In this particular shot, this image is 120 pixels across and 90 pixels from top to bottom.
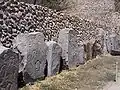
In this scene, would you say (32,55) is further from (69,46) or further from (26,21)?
(69,46)

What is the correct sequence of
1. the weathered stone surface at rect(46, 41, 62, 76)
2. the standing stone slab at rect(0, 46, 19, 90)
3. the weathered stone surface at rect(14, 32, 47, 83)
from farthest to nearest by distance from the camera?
the weathered stone surface at rect(46, 41, 62, 76)
the weathered stone surface at rect(14, 32, 47, 83)
the standing stone slab at rect(0, 46, 19, 90)

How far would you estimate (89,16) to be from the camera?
21094mm

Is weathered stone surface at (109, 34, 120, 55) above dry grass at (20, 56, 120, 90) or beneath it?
above

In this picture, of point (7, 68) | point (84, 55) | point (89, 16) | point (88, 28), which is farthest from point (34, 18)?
point (89, 16)

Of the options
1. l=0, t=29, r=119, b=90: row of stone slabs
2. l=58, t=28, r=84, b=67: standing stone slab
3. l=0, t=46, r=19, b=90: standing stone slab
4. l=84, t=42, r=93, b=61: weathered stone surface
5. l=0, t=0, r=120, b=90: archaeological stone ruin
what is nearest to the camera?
l=0, t=46, r=19, b=90: standing stone slab

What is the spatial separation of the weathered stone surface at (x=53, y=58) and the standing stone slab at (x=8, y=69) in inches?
69.2

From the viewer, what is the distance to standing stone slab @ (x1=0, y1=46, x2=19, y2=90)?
5098 mm

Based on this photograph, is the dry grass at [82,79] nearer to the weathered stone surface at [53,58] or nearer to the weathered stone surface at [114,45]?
the weathered stone surface at [53,58]

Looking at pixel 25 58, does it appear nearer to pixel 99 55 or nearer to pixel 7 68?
pixel 7 68

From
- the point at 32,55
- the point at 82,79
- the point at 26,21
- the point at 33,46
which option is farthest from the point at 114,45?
the point at 32,55

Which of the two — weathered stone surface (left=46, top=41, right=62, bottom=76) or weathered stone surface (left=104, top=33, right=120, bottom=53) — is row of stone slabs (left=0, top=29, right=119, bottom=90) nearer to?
weathered stone surface (left=46, top=41, right=62, bottom=76)

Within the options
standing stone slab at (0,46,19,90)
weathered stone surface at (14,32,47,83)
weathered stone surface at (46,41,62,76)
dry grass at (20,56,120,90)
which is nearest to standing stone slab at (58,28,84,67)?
dry grass at (20,56,120,90)

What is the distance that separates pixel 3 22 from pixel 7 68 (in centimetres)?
227

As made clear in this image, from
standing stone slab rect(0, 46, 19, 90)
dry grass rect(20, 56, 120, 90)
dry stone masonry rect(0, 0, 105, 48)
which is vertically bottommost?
dry grass rect(20, 56, 120, 90)
